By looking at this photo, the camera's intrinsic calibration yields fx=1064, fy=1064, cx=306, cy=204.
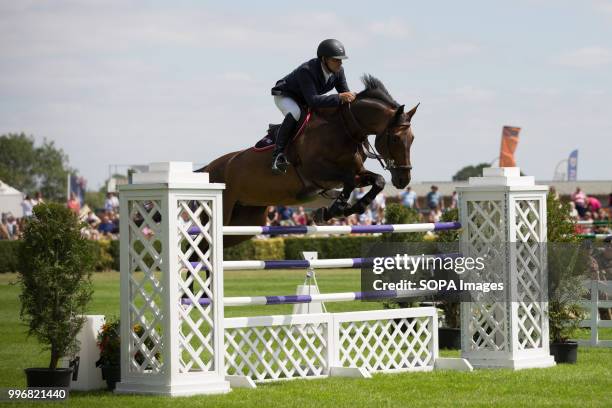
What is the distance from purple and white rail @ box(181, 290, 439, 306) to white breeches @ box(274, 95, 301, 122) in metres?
1.60

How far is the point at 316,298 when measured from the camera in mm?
8328

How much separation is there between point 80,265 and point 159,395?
1.07 meters

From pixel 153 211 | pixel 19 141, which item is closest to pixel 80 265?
pixel 153 211

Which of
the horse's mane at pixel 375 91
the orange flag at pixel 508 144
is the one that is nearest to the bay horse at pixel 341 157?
the horse's mane at pixel 375 91

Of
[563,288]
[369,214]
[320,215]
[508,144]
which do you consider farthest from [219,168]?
[508,144]

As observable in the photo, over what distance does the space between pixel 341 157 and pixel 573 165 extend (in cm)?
3798

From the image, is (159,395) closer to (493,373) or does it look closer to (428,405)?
(428,405)

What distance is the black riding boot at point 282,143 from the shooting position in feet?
29.6

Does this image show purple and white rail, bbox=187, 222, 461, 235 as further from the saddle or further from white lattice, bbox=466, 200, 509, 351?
the saddle

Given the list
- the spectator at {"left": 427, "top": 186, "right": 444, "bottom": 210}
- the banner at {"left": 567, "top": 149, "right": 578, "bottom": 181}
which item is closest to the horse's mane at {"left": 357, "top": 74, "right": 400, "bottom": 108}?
the spectator at {"left": 427, "top": 186, "right": 444, "bottom": 210}

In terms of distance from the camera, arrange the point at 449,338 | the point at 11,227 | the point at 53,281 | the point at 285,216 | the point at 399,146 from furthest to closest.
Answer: the point at 285,216
the point at 11,227
the point at 449,338
the point at 399,146
the point at 53,281

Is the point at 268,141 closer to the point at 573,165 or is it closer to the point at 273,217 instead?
the point at 273,217

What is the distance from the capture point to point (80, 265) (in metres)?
7.49

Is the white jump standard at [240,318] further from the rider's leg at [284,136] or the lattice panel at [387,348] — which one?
the rider's leg at [284,136]
